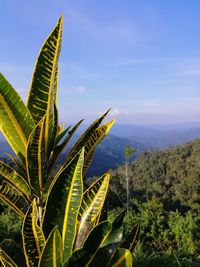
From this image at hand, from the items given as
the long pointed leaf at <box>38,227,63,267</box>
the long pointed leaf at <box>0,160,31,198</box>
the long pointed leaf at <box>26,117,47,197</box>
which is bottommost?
the long pointed leaf at <box>38,227,63,267</box>

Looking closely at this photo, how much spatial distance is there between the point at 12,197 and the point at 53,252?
0.40 meters

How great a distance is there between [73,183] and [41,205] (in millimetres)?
235

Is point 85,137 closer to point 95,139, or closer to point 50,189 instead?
point 95,139

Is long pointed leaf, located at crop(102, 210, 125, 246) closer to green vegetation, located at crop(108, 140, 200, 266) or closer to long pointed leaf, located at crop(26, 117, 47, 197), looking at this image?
long pointed leaf, located at crop(26, 117, 47, 197)

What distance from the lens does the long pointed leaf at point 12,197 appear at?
4.85 feet

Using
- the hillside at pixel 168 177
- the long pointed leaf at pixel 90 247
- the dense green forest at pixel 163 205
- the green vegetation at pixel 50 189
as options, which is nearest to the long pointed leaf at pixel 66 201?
the green vegetation at pixel 50 189

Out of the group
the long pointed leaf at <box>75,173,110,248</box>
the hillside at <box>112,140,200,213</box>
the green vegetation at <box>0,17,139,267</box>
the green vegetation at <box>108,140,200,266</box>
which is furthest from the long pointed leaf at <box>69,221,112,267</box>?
the hillside at <box>112,140,200,213</box>

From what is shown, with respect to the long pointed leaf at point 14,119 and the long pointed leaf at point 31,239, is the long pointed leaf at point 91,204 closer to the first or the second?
the long pointed leaf at point 31,239

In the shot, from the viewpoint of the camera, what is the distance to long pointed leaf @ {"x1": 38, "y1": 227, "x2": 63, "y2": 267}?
113 centimetres

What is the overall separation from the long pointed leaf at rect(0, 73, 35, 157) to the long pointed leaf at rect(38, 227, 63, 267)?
0.41 meters

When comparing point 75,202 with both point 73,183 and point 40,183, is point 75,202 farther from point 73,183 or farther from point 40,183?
point 40,183

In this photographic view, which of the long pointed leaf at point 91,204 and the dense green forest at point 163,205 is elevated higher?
the long pointed leaf at point 91,204

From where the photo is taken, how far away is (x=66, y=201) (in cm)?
130

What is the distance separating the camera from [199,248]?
880 centimetres
